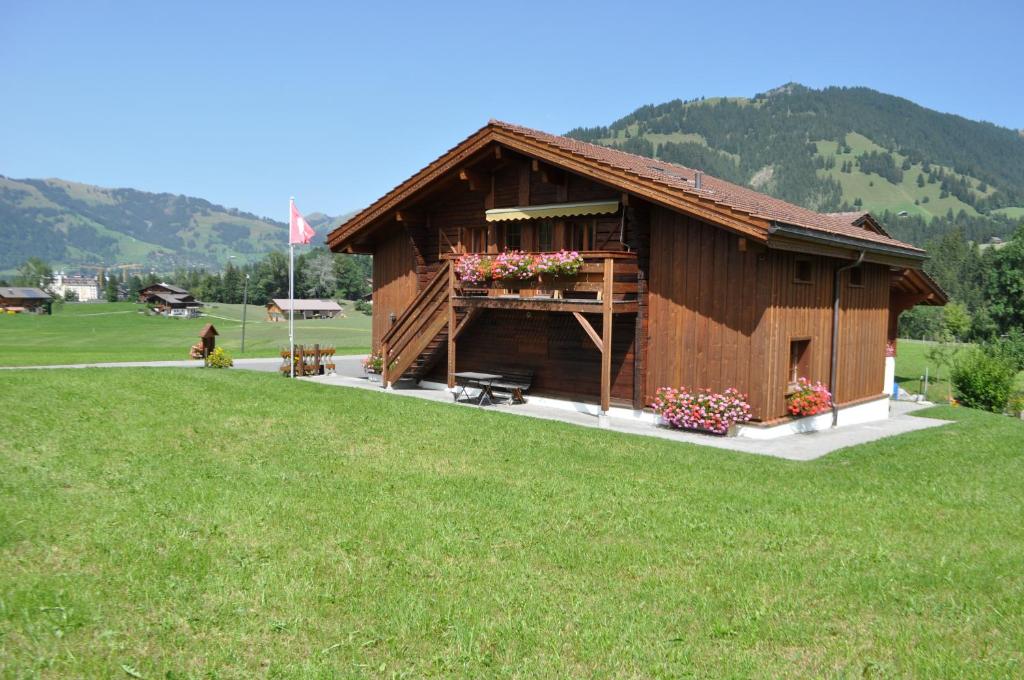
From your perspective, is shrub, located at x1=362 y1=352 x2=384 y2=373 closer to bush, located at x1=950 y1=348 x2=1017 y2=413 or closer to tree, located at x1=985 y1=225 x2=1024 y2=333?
bush, located at x1=950 y1=348 x2=1017 y2=413

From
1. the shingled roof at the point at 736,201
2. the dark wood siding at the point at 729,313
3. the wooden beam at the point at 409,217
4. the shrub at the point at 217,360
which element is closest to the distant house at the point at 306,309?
the shrub at the point at 217,360

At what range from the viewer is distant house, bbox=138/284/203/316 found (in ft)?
361

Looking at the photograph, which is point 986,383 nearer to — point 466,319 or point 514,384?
point 514,384

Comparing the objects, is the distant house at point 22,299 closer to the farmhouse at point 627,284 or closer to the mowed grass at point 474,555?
the farmhouse at point 627,284

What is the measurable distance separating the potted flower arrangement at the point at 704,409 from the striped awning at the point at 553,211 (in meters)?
4.16

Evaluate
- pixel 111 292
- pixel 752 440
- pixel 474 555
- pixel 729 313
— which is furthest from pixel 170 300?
pixel 474 555

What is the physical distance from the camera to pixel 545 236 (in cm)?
1800

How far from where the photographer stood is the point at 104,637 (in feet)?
17.0

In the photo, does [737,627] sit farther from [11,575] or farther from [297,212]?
[297,212]

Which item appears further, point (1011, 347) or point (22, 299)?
point (22, 299)

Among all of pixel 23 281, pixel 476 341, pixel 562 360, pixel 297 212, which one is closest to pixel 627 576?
pixel 562 360

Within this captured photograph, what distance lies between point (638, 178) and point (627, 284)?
7.46 feet

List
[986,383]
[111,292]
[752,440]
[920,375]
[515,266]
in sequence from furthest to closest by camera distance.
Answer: [111,292] → [920,375] → [986,383] → [515,266] → [752,440]

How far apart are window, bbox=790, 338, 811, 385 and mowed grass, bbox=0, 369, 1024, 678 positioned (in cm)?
339
